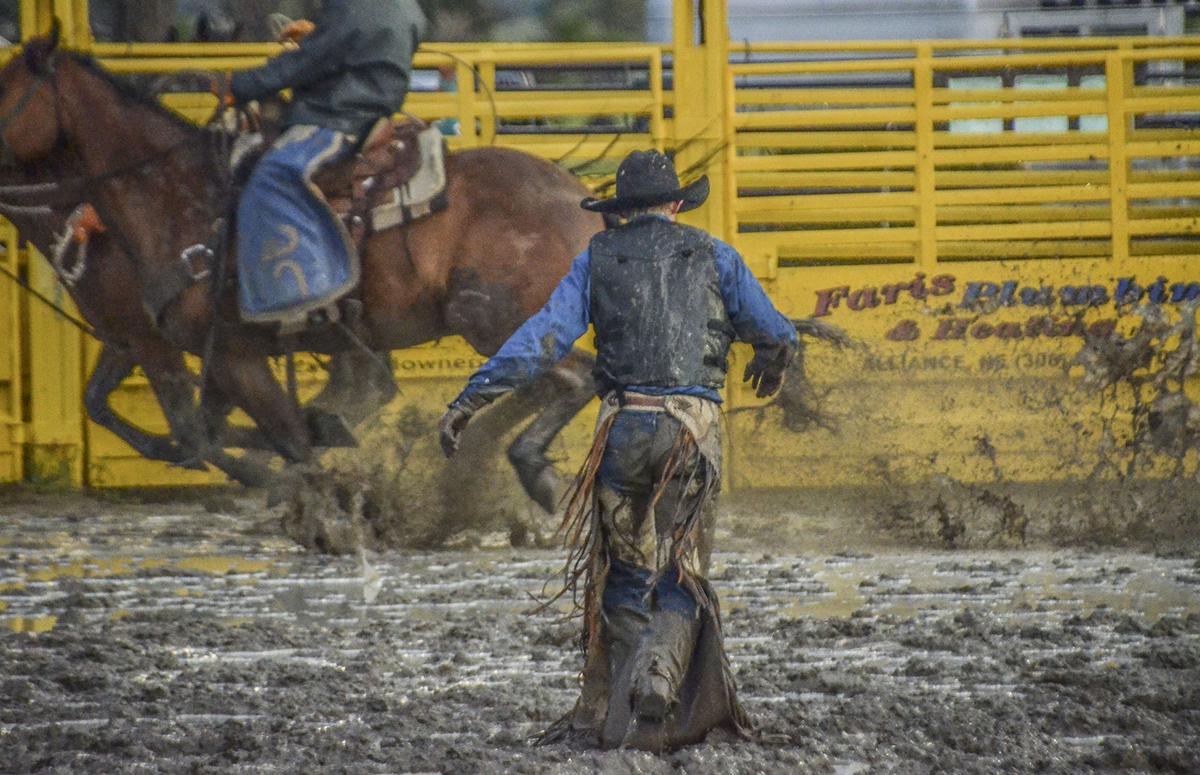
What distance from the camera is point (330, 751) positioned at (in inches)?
170

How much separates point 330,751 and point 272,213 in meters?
4.49

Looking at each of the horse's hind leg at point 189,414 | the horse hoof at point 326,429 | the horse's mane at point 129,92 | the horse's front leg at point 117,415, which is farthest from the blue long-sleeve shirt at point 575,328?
the horse's front leg at point 117,415

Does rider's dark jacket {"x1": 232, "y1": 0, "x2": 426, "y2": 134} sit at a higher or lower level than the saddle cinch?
higher

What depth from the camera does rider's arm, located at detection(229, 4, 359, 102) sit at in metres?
8.45

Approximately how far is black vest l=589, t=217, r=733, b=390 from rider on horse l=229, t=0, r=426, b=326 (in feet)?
13.3

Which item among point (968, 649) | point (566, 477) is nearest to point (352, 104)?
point (566, 477)

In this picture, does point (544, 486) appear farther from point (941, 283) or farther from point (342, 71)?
point (941, 283)

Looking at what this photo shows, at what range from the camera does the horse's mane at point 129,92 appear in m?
8.88

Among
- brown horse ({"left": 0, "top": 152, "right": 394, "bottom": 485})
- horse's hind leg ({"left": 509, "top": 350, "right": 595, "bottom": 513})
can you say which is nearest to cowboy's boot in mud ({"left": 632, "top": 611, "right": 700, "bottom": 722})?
horse's hind leg ({"left": 509, "top": 350, "right": 595, "bottom": 513})

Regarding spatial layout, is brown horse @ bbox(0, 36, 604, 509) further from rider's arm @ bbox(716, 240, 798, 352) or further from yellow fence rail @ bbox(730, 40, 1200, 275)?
rider's arm @ bbox(716, 240, 798, 352)

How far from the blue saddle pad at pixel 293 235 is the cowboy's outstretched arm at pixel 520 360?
162 inches

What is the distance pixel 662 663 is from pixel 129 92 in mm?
5643

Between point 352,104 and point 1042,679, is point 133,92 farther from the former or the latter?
point 1042,679

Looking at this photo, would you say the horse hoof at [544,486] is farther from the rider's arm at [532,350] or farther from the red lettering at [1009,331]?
the rider's arm at [532,350]
